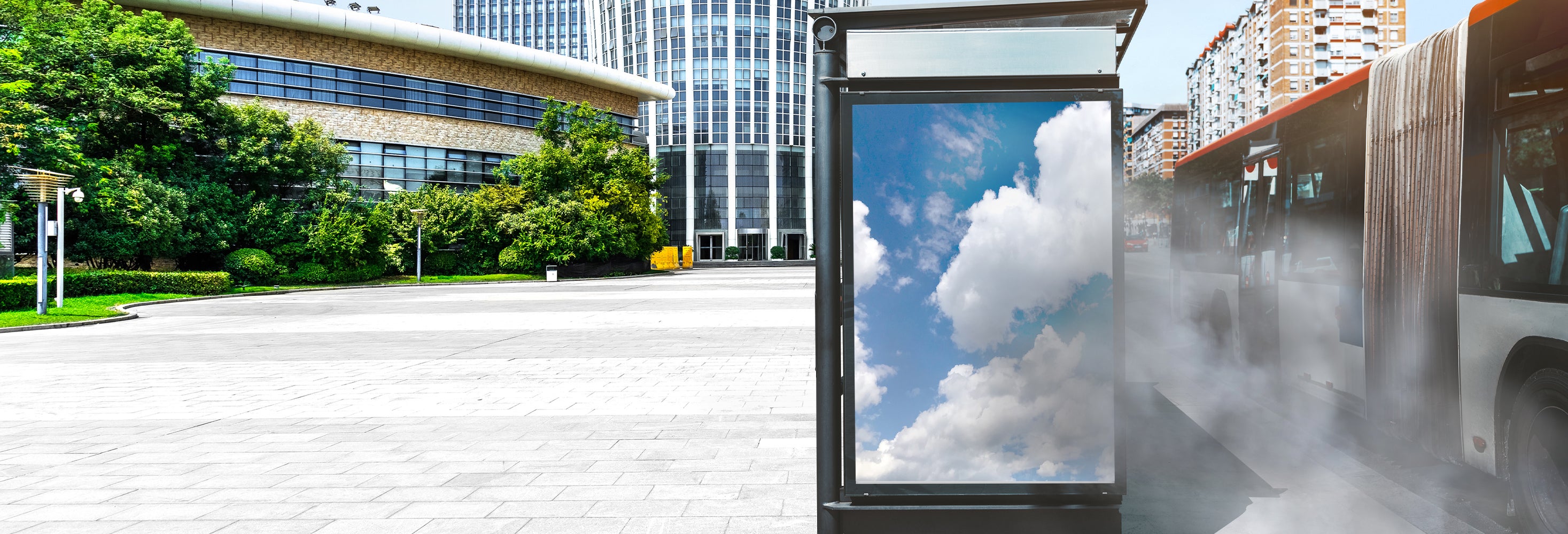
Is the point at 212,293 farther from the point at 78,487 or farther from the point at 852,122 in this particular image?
the point at 852,122

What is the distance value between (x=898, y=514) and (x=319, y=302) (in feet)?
85.3

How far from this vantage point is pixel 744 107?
77.6 meters

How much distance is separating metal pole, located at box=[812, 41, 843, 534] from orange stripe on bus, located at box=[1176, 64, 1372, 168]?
3.72 metres

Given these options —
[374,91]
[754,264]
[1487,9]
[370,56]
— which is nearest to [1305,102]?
[1487,9]

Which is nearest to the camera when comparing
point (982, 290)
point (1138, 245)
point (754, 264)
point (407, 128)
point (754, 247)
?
point (982, 290)

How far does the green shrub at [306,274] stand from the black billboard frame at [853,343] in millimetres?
37698

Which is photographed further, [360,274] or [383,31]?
[383,31]

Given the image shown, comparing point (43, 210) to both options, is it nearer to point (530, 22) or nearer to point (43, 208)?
point (43, 208)

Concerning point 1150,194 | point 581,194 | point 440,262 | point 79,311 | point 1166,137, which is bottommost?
point 79,311

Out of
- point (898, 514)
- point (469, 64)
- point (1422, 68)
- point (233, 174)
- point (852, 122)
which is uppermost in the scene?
point (469, 64)

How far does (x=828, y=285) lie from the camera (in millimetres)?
3195

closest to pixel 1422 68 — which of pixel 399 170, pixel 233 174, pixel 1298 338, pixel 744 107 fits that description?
pixel 1298 338

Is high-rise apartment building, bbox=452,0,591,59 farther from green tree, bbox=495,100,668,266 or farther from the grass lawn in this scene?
the grass lawn

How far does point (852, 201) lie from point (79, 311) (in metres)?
23.5
